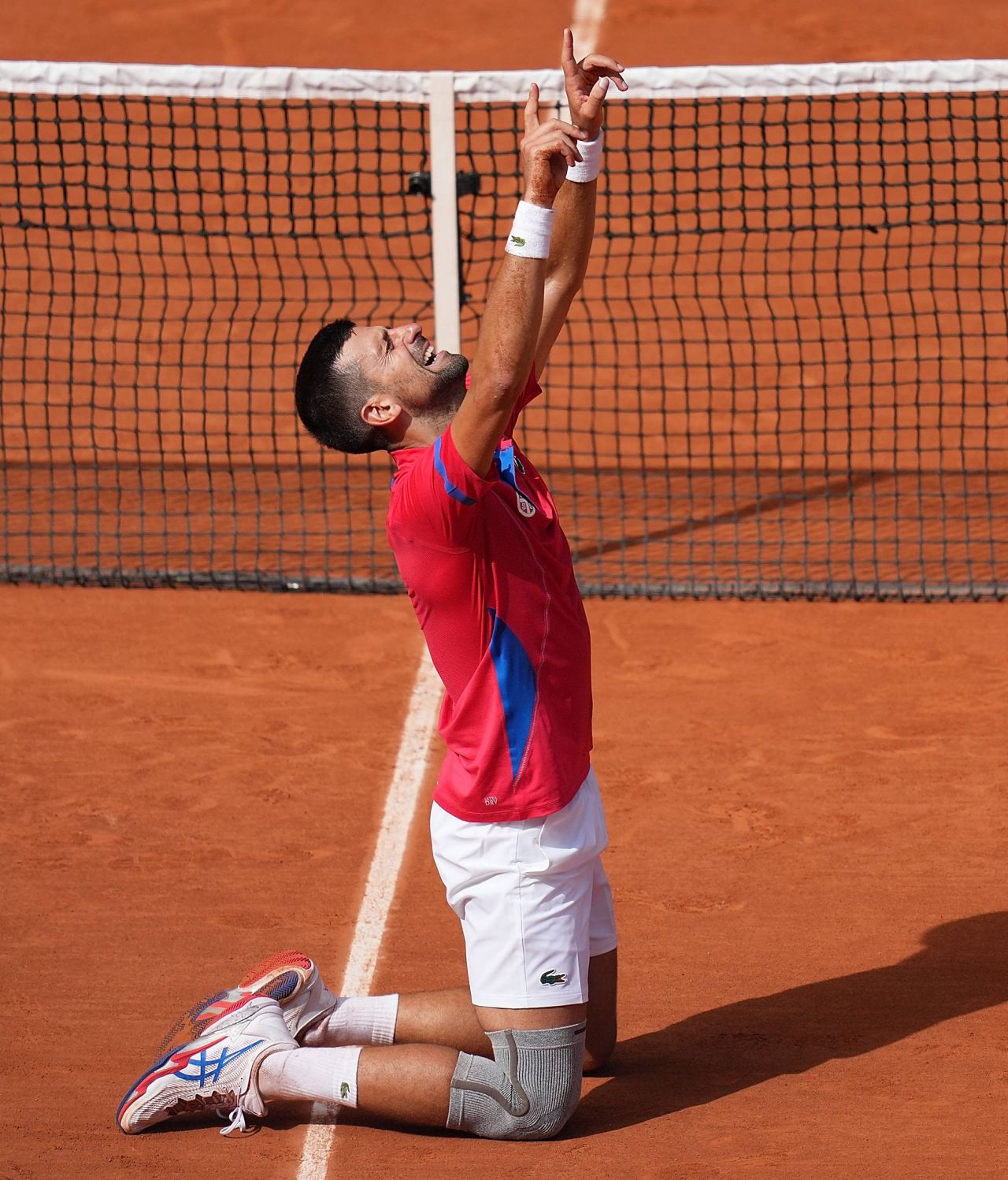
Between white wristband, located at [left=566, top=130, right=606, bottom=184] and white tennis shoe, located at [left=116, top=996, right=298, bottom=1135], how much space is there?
2.46 m

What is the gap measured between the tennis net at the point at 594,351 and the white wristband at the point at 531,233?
429 cm

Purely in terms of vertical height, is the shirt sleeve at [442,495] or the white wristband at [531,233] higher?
the white wristband at [531,233]

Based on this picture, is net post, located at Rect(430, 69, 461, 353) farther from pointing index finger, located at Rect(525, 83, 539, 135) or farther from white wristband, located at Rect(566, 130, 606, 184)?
pointing index finger, located at Rect(525, 83, 539, 135)

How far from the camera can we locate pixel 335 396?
14.5 ft

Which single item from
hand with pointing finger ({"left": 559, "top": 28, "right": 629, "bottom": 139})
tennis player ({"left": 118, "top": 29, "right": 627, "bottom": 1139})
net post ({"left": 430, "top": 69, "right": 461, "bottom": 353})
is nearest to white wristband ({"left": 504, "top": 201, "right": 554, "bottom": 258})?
tennis player ({"left": 118, "top": 29, "right": 627, "bottom": 1139})

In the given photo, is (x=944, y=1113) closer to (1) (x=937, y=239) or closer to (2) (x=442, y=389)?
(2) (x=442, y=389)

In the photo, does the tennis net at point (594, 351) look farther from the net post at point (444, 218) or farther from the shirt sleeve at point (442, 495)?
the shirt sleeve at point (442, 495)

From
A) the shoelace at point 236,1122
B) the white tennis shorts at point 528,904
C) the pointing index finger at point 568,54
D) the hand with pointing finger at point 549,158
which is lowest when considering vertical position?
the shoelace at point 236,1122

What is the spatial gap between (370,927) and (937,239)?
9.08m

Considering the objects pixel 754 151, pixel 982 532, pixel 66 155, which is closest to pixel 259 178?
pixel 66 155

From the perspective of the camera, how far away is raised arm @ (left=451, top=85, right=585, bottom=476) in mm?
3920

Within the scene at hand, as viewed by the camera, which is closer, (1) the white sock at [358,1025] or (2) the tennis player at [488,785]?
(2) the tennis player at [488,785]

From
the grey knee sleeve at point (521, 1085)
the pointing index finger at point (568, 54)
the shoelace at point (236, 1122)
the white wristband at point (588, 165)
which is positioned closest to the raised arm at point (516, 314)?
the pointing index finger at point (568, 54)

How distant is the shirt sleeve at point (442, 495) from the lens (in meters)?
4.04
